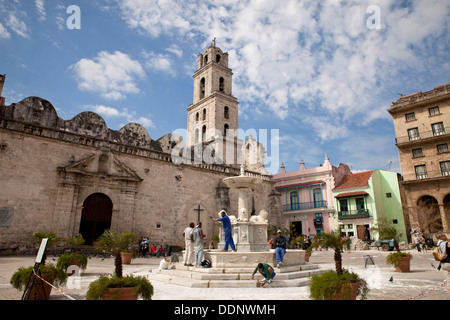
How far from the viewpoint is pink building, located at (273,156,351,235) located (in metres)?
28.7

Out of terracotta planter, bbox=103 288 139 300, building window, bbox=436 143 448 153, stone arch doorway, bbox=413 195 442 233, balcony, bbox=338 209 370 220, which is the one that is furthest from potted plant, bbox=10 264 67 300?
building window, bbox=436 143 448 153

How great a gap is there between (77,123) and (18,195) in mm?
6124

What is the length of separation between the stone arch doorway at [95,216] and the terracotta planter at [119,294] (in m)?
13.3

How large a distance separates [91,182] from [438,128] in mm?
30966

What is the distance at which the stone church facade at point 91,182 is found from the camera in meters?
13.9

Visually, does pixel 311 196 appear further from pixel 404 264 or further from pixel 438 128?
pixel 404 264

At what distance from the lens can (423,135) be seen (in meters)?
27.6

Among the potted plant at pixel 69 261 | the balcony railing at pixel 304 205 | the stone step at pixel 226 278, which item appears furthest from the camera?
the balcony railing at pixel 304 205

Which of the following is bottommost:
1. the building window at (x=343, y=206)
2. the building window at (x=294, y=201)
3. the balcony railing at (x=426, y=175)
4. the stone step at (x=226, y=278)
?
the stone step at (x=226, y=278)

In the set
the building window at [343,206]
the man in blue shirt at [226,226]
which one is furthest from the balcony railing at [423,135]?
the man in blue shirt at [226,226]

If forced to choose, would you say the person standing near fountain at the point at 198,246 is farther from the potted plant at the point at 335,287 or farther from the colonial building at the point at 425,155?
the colonial building at the point at 425,155
